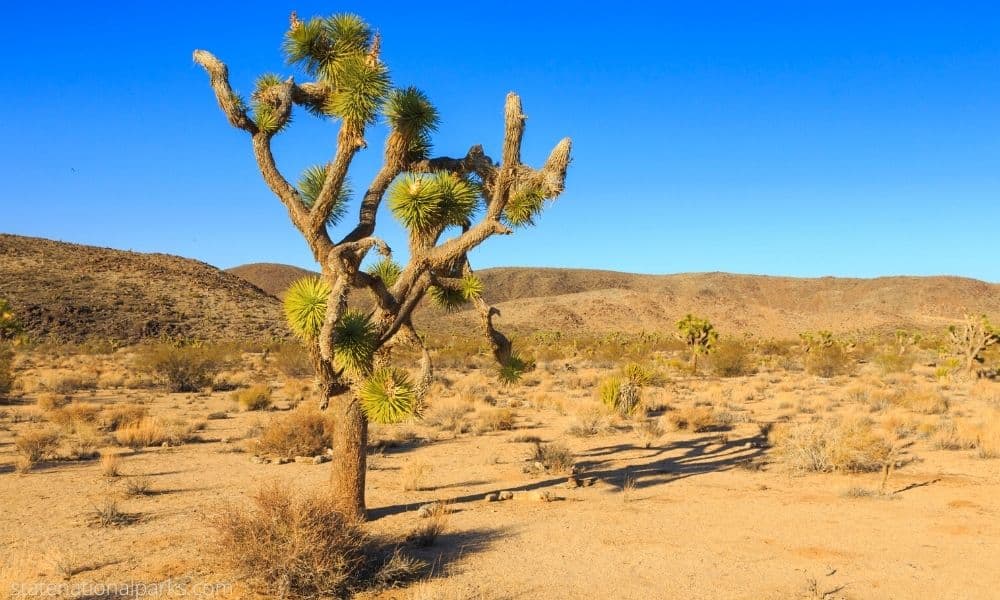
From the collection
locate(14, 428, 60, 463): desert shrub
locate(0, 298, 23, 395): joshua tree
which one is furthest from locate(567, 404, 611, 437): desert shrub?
locate(0, 298, 23, 395): joshua tree

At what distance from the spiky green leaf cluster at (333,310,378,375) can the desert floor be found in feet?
6.36

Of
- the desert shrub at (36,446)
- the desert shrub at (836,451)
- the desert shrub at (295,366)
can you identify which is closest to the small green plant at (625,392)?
the desert shrub at (836,451)

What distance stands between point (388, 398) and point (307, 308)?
1.26 metres

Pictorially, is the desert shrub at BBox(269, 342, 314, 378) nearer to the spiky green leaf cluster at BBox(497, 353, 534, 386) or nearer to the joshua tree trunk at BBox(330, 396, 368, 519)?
the spiky green leaf cluster at BBox(497, 353, 534, 386)

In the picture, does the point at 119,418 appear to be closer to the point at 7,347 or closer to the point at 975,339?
the point at 7,347

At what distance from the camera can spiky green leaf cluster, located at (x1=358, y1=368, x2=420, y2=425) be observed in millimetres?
7219

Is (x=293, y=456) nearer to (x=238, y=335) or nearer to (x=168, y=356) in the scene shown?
(x=168, y=356)

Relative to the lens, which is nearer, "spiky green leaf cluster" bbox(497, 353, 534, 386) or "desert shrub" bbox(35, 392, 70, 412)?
"spiky green leaf cluster" bbox(497, 353, 534, 386)

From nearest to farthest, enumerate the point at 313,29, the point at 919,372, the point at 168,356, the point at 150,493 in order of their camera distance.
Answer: the point at 313,29, the point at 150,493, the point at 168,356, the point at 919,372

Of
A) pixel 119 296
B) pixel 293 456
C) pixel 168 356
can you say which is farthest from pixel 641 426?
pixel 119 296

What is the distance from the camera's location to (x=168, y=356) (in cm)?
2431

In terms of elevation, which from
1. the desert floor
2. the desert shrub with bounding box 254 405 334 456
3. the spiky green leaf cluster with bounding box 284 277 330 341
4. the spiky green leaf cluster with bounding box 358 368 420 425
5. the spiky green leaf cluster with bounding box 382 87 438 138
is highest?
the spiky green leaf cluster with bounding box 382 87 438 138

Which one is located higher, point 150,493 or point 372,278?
point 372,278

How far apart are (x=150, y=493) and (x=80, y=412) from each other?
6.70 m
